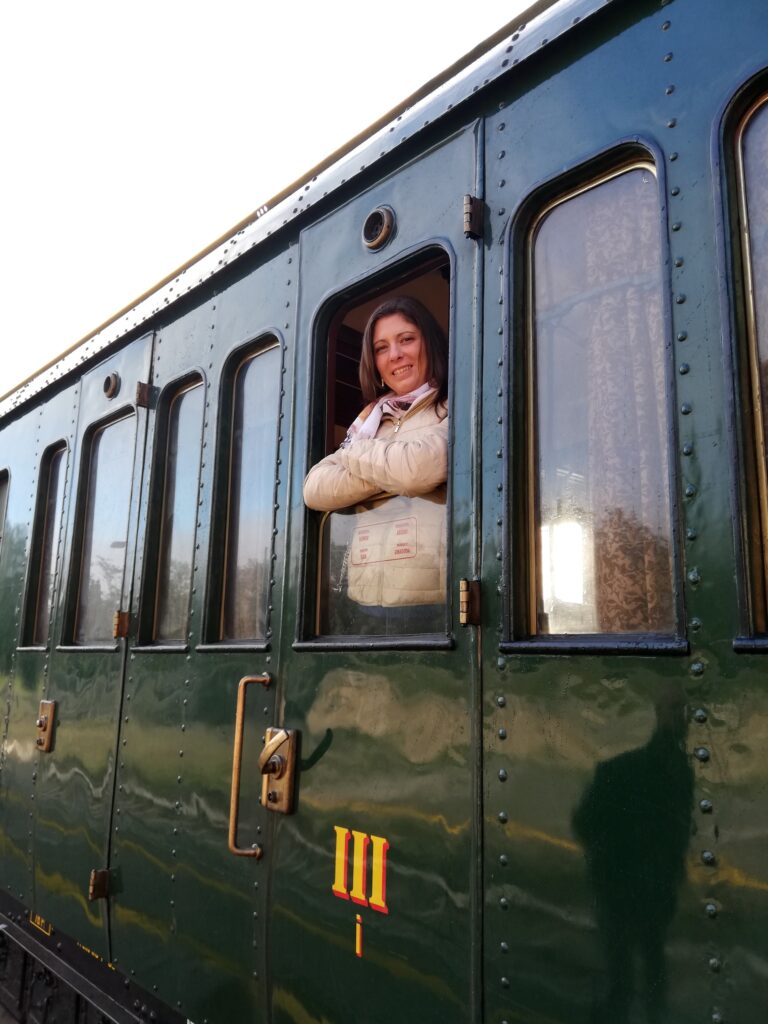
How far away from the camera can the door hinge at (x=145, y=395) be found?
3477mm

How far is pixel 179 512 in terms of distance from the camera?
3221 mm

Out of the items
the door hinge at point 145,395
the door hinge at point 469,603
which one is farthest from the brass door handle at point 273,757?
the door hinge at point 145,395

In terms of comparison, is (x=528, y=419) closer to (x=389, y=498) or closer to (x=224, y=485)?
(x=389, y=498)

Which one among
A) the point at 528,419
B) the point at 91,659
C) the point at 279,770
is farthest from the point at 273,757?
the point at 91,659

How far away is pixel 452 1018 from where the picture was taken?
1.77 metres

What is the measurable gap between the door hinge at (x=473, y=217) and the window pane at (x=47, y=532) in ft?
9.56

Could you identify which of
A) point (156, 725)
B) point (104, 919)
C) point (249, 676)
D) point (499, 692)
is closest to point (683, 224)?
point (499, 692)

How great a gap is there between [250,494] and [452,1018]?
171 cm

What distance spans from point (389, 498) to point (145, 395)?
167cm

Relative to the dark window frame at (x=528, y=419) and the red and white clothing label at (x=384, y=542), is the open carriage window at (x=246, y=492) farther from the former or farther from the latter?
the dark window frame at (x=528, y=419)

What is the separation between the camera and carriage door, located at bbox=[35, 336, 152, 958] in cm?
324

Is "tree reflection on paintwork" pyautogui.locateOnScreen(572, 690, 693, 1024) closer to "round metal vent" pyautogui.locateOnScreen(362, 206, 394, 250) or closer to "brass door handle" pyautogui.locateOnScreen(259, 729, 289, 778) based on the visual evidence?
"brass door handle" pyautogui.locateOnScreen(259, 729, 289, 778)

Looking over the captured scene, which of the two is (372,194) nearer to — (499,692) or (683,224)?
(683,224)

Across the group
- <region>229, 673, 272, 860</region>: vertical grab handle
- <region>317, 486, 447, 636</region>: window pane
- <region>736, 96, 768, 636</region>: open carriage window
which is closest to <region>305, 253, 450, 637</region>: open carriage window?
<region>317, 486, 447, 636</region>: window pane
